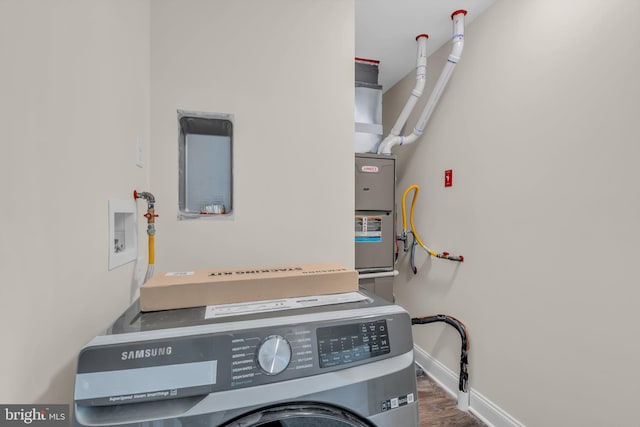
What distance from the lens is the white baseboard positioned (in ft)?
5.19

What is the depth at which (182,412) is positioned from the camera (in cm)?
51

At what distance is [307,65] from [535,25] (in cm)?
123

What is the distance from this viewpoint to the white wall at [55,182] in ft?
1.50

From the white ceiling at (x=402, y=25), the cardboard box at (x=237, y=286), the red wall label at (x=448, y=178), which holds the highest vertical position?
the white ceiling at (x=402, y=25)

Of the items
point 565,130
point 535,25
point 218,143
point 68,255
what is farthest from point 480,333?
point 68,255

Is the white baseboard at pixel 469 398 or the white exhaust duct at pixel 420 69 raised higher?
the white exhaust duct at pixel 420 69

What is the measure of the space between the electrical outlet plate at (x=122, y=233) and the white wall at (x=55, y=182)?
33 mm

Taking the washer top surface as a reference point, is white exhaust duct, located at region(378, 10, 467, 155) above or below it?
above

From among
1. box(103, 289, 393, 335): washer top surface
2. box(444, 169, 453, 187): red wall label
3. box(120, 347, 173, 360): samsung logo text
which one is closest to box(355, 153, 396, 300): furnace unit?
box(444, 169, 453, 187): red wall label

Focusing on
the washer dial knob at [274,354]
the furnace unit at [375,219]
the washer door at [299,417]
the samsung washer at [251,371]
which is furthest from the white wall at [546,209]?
the washer dial knob at [274,354]

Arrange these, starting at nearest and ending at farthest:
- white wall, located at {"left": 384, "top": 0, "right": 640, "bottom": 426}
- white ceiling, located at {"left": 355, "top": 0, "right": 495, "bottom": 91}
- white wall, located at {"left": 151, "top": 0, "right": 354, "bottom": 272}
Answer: white wall, located at {"left": 384, "top": 0, "right": 640, "bottom": 426} < white wall, located at {"left": 151, "top": 0, "right": 354, "bottom": 272} < white ceiling, located at {"left": 355, "top": 0, "right": 495, "bottom": 91}

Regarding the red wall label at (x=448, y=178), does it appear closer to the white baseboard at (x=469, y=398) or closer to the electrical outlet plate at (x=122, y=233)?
the white baseboard at (x=469, y=398)

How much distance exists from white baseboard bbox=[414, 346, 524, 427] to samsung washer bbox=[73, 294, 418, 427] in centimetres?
139

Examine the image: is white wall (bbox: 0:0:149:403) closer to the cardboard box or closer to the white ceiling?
the cardboard box
